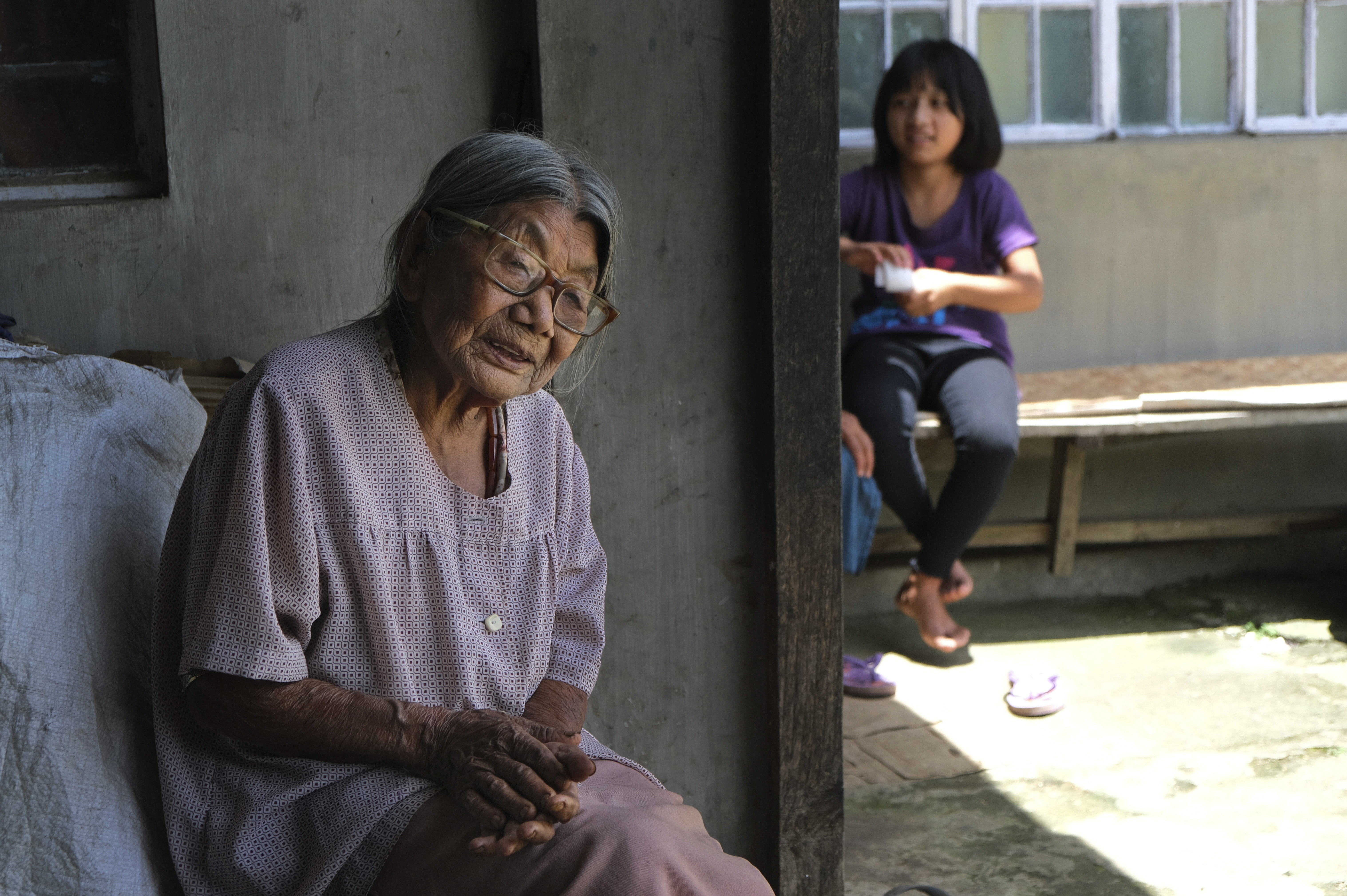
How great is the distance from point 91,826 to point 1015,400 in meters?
3.38

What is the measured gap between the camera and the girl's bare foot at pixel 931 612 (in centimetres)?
429

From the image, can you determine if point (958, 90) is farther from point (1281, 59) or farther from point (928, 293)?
point (1281, 59)

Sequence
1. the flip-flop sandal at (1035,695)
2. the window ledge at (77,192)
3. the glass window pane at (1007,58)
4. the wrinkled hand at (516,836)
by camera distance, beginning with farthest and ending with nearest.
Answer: the glass window pane at (1007,58), the flip-flop sandal at (1035,695), the window ledge at (77,192), the wrinkled hand at (516,836)

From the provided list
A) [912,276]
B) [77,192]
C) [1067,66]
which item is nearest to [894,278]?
[912,276]

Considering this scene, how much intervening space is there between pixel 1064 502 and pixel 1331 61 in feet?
7.36

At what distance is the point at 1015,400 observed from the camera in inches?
167

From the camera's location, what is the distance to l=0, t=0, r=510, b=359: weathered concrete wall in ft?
7.93

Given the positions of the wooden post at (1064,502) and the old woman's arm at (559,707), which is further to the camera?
the wooden post at (1064,502)

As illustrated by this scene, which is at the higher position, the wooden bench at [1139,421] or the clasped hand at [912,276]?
the clasped hand at [912,276]

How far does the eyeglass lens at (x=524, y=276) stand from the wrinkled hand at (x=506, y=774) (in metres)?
0.60

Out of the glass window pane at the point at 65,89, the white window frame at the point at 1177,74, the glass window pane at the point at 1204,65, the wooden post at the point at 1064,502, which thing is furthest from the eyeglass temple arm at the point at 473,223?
the glass window pane at the point at 1204,65

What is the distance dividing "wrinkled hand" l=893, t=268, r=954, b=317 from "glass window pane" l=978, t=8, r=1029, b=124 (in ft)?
3.24

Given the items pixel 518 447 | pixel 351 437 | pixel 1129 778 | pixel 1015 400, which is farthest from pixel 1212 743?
pixel 351 437

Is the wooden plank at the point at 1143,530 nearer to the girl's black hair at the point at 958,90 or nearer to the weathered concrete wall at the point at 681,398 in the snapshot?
the girl's black hair at the point at 958,90
